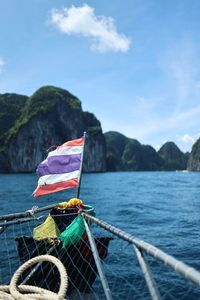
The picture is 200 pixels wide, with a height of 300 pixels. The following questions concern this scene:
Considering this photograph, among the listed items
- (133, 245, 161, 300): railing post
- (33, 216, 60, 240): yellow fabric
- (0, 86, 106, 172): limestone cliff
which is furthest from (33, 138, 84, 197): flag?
(0, 86, 106, 172): limestone cliff

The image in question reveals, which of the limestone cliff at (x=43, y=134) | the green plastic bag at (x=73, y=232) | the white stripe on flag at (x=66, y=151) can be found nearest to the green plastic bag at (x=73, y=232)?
the green plastic bag at (x=73, y=232)

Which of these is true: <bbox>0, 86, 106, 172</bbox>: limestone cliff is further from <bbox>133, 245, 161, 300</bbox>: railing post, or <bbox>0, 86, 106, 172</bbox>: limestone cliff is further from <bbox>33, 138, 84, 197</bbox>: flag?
<bbox>133, 245, 161, 300</bbox>: railing post

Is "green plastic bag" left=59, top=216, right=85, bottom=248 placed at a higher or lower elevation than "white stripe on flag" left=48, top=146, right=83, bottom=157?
lower

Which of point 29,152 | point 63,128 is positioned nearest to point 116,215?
point 29,152

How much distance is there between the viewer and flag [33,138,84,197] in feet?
29.3

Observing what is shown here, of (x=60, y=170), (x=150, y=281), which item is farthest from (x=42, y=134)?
(x=150, y=281)

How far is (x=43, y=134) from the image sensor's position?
173500mm

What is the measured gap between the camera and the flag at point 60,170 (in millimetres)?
8919

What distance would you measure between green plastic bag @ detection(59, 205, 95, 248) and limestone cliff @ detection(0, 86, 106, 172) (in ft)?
472

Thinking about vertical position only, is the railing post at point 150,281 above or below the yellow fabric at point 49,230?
above

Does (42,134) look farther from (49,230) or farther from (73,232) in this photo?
(73,232)

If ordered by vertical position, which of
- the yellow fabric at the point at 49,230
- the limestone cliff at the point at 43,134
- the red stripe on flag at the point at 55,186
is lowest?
the yellow fabric at the point at 49,230

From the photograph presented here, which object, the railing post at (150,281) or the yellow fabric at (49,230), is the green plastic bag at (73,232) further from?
the railing post at (150,281)

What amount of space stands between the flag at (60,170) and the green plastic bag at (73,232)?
4.55 ft
